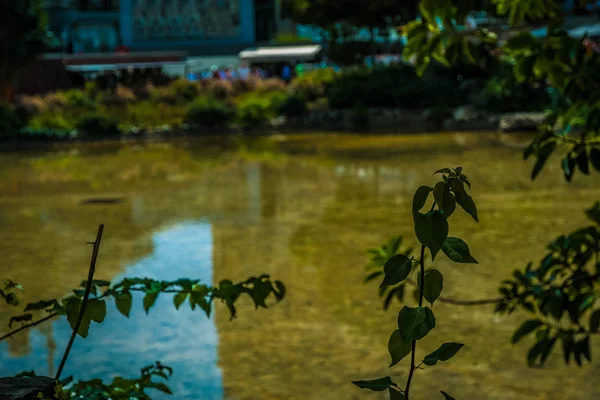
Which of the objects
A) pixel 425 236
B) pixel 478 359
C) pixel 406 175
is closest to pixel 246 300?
pixel 478 359

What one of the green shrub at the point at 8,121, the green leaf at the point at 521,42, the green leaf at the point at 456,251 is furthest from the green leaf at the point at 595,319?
the green shrub at the point at 8,121

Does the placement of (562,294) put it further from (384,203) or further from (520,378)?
(384,203)

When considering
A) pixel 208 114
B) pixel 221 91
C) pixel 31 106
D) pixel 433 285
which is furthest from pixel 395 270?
pixel 221 91

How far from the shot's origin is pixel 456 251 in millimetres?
1724

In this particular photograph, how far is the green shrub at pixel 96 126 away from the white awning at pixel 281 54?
2155 centimetres

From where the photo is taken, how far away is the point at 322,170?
1759cm

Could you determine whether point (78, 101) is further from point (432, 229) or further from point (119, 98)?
point (432, 229)

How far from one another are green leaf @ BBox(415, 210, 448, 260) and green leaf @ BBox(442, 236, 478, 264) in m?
0.10

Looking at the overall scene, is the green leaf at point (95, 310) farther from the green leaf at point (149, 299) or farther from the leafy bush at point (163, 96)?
the leafy bush at point (163, 96)

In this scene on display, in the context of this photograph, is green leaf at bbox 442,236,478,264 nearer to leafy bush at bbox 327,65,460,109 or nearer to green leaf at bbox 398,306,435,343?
green leaf at bbox 398,306,435,343

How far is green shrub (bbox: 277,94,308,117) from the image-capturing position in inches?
1171

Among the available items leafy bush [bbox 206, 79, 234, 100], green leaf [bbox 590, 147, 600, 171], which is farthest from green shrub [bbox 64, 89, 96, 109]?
green leaf [bbox 590, 147, 600, 171]

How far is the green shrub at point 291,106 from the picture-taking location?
2975 centimetres

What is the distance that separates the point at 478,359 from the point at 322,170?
11402 millimetres
